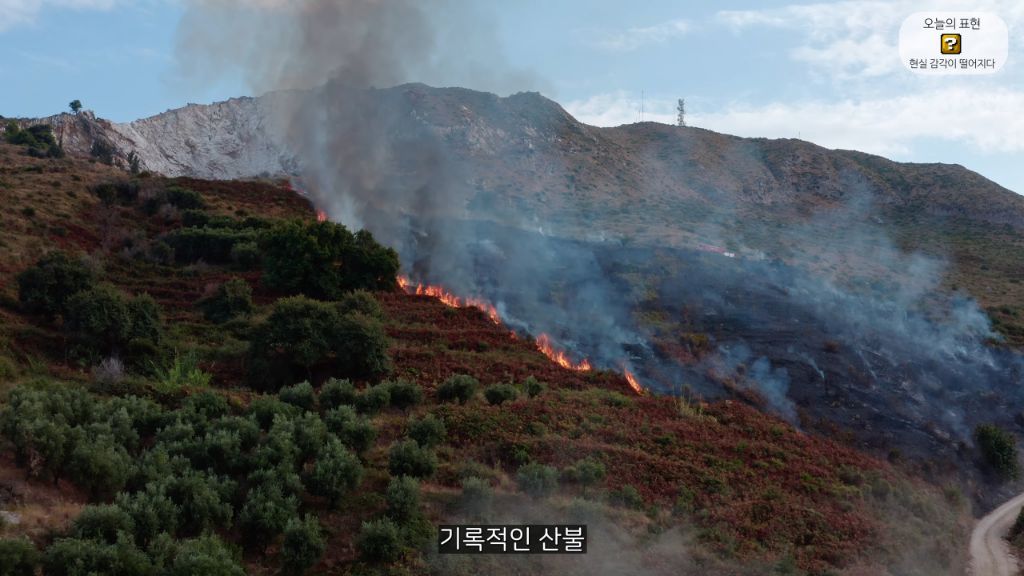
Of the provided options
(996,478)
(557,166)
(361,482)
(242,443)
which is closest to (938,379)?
(996,478)

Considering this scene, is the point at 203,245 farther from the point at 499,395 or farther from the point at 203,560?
the point at 203,560

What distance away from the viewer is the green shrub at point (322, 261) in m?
39.2

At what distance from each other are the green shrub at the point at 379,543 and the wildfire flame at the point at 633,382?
17100 millimetres

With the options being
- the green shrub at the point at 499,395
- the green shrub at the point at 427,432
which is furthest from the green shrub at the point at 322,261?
the green shrub at the point at 427,432

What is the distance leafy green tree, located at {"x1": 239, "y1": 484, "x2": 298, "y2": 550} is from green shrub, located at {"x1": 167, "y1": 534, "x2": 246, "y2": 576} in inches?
53.8

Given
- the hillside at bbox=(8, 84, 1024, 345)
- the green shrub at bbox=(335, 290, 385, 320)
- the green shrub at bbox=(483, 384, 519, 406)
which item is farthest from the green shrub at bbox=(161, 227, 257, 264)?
the green shrub at bbox=(483, 384, 519, 406)

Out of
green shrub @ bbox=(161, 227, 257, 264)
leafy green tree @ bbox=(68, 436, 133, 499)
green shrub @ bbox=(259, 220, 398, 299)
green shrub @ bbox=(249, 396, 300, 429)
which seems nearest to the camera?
leafy green tree @ bbox=(68, 436, 133, 499)

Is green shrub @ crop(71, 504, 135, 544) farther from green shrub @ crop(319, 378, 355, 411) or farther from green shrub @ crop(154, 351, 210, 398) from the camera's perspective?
green shrub @ crop(319, 378, 355, 411)

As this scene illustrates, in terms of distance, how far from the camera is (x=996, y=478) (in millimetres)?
30688

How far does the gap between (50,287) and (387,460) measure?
61.6 feet

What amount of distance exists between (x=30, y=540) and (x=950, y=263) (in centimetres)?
6740

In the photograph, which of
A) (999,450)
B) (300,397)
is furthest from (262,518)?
(999,450)

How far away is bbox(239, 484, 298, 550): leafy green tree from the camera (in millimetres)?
15797

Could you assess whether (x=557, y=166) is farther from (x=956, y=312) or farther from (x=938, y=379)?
(x=938, y=379)
